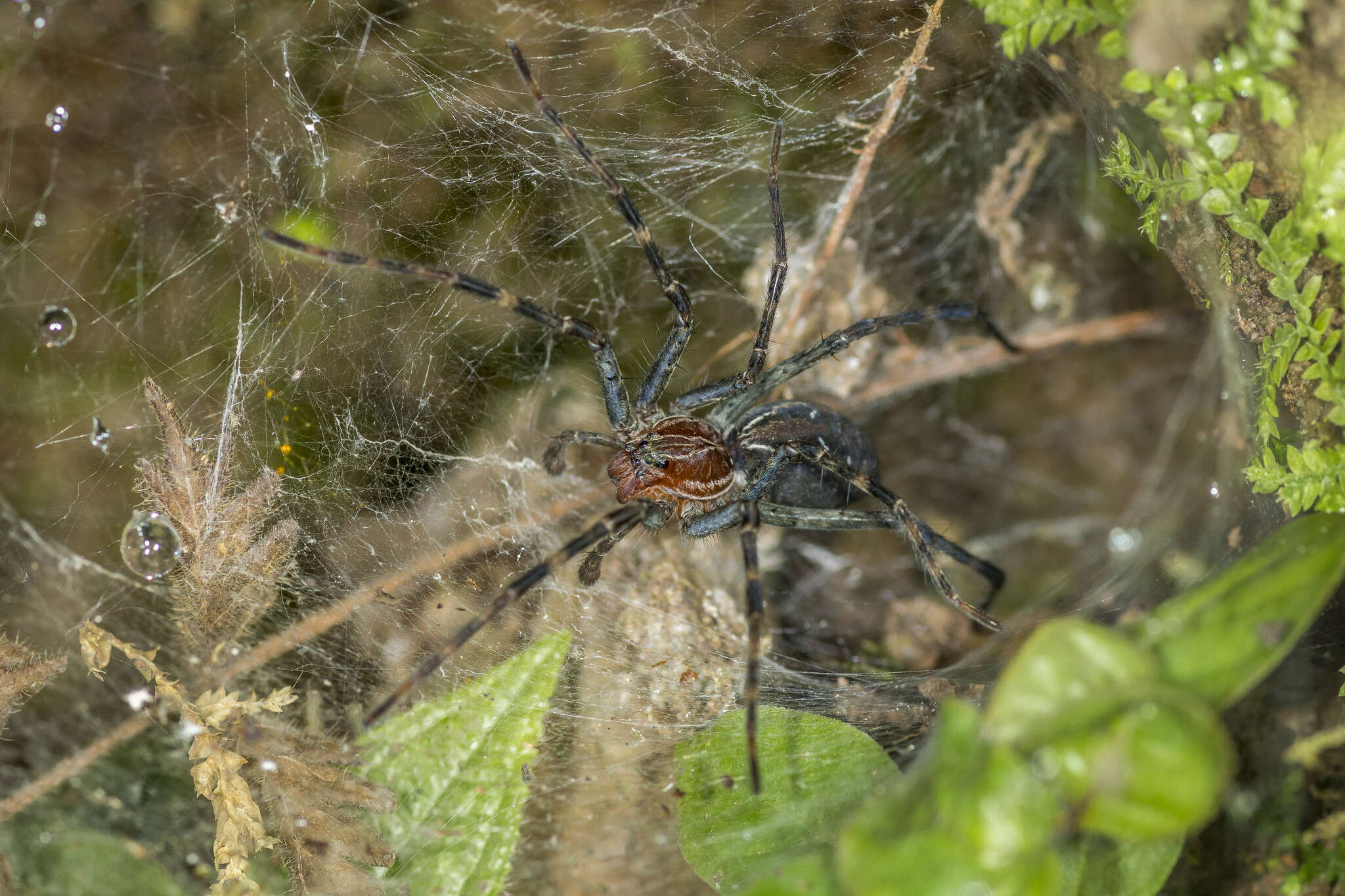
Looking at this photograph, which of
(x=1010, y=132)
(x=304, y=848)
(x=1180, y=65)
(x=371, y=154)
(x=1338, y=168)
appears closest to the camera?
(x=1338, y=168)

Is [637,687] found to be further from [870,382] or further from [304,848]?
[870,382]

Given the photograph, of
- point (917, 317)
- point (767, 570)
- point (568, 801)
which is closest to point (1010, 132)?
point (917, 317)

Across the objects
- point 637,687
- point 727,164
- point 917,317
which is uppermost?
point 727,164

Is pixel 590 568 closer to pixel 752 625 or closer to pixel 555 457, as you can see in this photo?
pixel 555 457

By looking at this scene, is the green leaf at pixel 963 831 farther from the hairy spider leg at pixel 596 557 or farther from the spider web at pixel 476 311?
the hairy spider leg at pixel 596 557

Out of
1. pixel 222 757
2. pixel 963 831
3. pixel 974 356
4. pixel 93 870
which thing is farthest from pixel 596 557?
pixel 974 356

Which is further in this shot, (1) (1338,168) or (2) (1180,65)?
(2) (1180,65)

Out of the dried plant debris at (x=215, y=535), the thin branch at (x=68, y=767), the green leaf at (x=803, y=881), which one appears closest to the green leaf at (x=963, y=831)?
the green leaf at (x=803, y=881)
